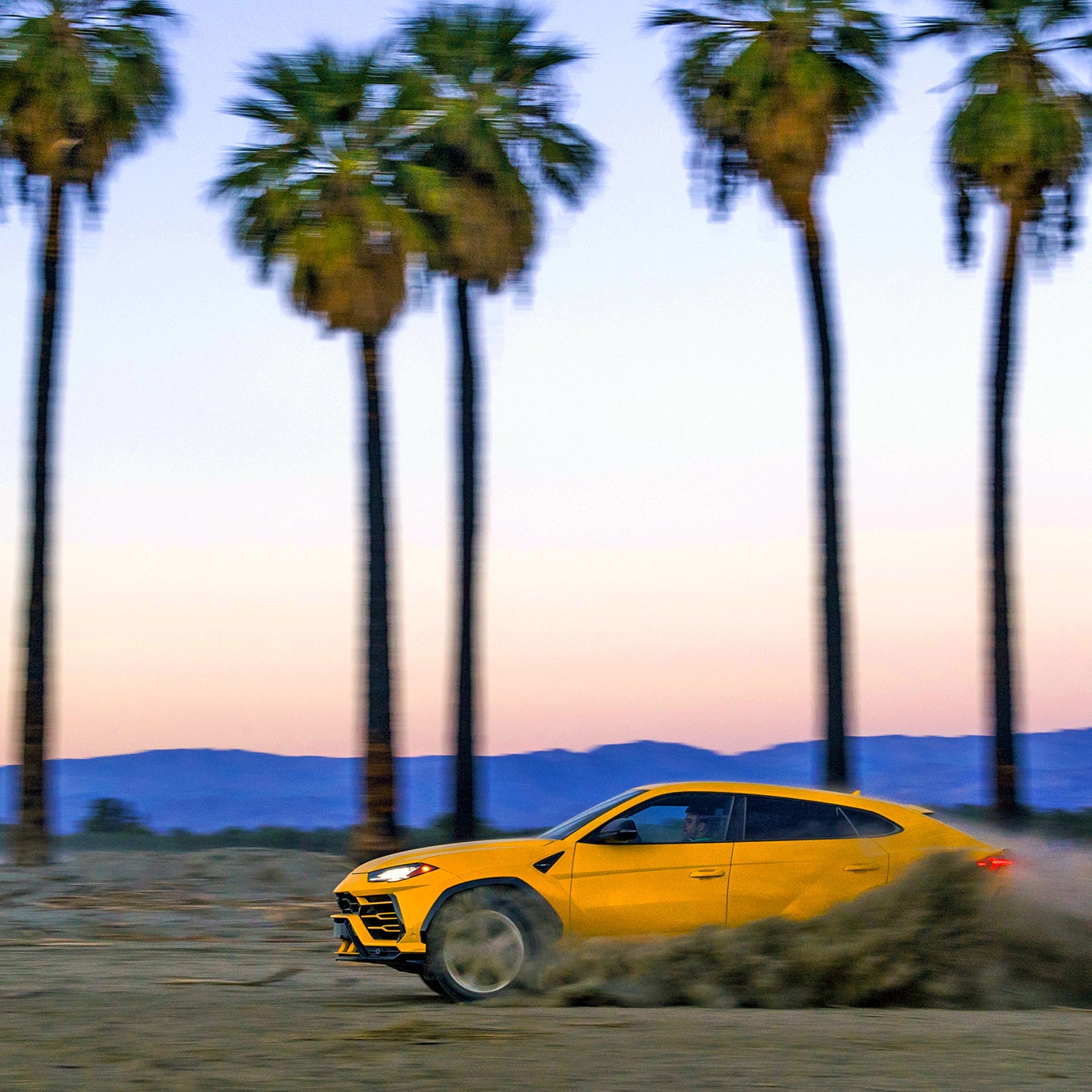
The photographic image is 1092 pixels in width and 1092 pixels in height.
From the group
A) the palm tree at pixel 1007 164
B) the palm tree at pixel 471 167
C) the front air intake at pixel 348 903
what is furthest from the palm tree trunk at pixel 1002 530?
the front air intake at pixel 348 903

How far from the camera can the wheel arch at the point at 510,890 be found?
30.2 feet

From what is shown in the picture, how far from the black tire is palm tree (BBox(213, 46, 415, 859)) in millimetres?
11327

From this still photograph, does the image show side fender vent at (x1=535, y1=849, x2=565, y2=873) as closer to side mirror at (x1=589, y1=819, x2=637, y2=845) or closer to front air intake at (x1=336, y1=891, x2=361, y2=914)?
side mirror at (x1=589, y1=819, x2=637, y2=845)

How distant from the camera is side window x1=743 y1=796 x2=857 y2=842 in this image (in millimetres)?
9461

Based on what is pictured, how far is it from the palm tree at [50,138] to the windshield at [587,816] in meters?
12.7

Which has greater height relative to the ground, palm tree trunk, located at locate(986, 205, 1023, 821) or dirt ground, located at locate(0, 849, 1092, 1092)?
palm tree trunk, located at locate(986, 205, 1023, 821)

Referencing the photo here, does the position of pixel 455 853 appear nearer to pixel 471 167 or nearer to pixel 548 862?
pixel 548 862

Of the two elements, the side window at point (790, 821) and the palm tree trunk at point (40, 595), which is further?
the palm tree trunk at point (40, 595)

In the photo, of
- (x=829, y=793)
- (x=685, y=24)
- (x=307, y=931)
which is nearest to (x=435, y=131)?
(x=685, y=24)

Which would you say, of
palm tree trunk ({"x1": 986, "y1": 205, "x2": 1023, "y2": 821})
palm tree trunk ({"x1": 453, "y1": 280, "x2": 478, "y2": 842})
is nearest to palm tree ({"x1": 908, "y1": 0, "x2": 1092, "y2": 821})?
palm tree trunk ({"x1": 986, "y1": 205, "x2": 1023, "y2": 821})

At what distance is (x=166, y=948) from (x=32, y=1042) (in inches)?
254

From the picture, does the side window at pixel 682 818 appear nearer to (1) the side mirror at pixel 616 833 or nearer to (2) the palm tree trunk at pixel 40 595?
(1) the side mirror at pixel 616 833

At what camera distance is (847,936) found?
9.04 metres

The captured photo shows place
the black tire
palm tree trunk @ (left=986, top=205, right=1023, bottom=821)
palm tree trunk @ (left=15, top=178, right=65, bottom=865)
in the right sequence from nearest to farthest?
the black tire → palm tree trunk @ (left=15, top=178, right=65, bottom=865) → palm tree trunk @ (left=986, top=205, right=1023, bottom=821)
